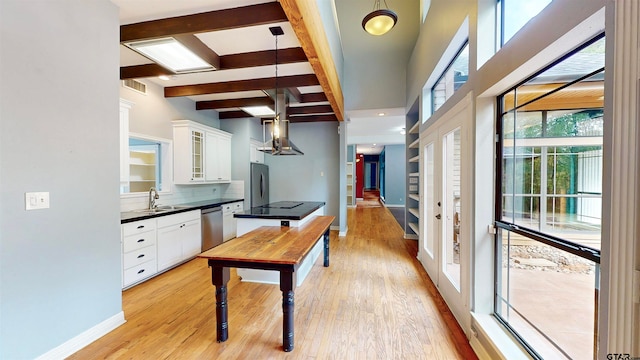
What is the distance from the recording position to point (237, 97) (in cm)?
455

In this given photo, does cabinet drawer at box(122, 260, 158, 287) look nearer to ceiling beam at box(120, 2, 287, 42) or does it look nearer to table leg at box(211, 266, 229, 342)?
table leg at box(211, 266, 229, 342)

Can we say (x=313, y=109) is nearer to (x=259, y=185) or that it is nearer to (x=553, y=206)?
(x=259, y=185)

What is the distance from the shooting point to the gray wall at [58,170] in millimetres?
1511

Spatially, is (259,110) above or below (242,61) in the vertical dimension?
below

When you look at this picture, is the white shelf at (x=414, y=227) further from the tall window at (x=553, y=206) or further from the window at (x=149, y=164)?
the window at (x=149, y=164)

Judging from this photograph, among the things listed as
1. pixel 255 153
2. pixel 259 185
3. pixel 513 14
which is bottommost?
pixel 259 185

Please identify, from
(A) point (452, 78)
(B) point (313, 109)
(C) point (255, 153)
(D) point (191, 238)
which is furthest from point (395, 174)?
(D) point (191, 238)

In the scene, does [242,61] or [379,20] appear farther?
[242,61]

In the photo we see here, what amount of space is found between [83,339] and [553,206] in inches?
134

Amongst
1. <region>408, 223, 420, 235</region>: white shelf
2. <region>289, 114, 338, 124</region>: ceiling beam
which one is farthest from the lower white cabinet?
<region>408, 223, 420, 235</region>: white shelf

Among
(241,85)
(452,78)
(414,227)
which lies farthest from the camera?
→ (414,227)

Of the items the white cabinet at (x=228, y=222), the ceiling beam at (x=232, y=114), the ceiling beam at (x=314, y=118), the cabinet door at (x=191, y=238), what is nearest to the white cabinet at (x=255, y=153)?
the ceiling beam at (x=232, y=114)

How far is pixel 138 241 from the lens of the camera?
2.91 m

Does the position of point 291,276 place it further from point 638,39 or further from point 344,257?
point 344,257
